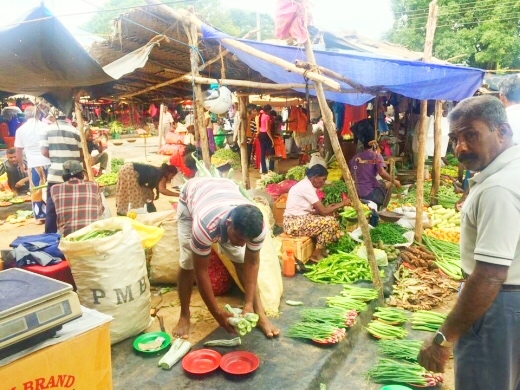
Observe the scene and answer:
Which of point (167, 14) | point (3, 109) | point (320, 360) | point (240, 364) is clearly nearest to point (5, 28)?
point (167, 14)

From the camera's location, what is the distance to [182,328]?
369 cm

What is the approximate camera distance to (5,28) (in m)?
3.38

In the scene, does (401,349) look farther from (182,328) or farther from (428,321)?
(182,328)

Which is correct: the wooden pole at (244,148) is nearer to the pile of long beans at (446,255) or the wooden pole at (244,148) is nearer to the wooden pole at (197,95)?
the wooden pole at (197,95)

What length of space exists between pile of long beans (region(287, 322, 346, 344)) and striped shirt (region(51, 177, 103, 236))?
2.67 meters

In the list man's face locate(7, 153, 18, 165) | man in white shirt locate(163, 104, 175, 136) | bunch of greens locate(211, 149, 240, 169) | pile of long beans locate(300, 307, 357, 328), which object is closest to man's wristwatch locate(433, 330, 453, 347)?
pile of long beans locate(300, 307, 357, 328)

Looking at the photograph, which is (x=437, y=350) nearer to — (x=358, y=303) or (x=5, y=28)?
(x=358, y=303)

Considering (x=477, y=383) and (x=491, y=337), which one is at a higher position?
(x=491, y=337)

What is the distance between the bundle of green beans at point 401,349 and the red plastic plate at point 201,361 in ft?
4.79

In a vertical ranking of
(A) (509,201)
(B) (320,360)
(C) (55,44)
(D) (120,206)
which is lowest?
(B) (320,360)

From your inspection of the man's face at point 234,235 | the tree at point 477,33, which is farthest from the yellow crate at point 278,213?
the tree at point 477,33

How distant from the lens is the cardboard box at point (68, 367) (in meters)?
1.57

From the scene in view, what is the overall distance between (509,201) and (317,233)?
3.86m

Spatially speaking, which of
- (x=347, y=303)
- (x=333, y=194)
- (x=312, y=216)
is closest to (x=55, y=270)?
(x=347, y=303)
